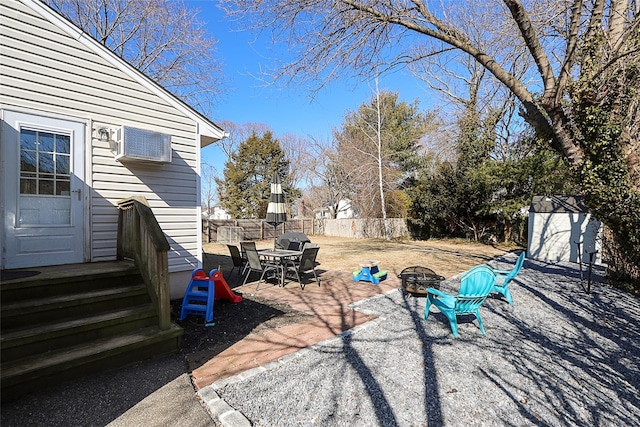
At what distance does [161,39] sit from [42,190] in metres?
12.5

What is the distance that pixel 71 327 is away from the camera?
9.70ft

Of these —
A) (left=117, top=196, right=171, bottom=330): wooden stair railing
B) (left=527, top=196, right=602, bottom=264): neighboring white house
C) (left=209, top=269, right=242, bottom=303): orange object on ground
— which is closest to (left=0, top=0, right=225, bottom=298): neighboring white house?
(left=117, top=196, right=171, bottom=330): wooden stair railing

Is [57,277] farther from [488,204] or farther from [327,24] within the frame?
[488,204]

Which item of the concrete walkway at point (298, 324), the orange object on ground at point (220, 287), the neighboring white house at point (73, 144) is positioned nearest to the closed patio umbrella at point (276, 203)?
the concrete walkway at point (298, 324)

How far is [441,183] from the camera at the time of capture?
16.9m

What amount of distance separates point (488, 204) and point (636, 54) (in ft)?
36.0

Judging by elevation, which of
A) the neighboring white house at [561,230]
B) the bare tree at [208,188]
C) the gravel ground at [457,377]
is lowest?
the gravel ground at [457,377]

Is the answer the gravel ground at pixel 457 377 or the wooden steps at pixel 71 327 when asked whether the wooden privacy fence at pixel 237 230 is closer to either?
the wooden steps at pixel 71 327

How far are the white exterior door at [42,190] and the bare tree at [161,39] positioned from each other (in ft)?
30.7

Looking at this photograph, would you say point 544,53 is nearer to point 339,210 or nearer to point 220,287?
point 220,287

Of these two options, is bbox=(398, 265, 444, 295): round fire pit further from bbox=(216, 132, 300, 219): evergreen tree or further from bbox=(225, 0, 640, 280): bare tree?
bbox=(216, 132, 300, 219): evergreen tree

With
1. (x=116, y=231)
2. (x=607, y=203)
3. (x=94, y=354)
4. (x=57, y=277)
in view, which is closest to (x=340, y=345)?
(x=94, y=354)

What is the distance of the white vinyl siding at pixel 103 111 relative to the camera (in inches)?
157

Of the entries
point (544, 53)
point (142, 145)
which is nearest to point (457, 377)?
point (142, 145)
